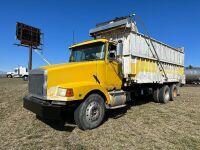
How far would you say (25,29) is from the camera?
113 feet

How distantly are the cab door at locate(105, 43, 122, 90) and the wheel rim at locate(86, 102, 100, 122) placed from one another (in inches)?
47.4

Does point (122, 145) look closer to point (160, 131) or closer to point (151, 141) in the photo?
point (151, 141)

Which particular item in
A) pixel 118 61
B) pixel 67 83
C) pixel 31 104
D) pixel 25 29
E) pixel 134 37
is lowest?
pixel 31 104

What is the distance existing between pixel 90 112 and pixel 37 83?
6.17 ft

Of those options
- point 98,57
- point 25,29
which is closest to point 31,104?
point 98,57

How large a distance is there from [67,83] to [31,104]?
50.2 inches

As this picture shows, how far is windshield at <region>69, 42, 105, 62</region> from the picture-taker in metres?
7.22

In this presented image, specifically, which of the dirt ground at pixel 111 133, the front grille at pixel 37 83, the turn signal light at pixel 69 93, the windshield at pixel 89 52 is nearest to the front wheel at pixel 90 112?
the dirt ground at pixel 111 133

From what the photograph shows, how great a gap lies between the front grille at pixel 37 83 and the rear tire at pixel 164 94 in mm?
7363

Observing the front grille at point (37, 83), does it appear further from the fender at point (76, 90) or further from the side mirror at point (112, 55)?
the side mirror at point (112, 55)

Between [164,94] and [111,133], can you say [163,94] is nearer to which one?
[164,94]

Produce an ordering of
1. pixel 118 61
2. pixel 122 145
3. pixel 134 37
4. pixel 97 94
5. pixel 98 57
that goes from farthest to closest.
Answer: pixel 134 37
pixel 118 61
pixel 98 57
pixel 97 94
pixel 122 145

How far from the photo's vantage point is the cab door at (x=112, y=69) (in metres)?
7.31

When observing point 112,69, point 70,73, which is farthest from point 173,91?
point 70,73
